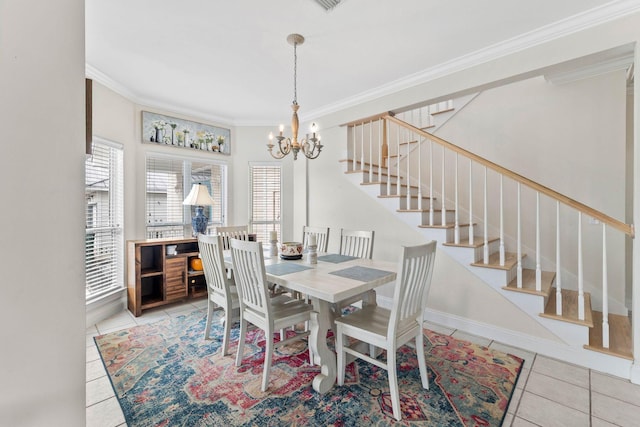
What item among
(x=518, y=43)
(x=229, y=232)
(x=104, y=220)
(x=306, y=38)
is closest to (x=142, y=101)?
(x=104, y=220)

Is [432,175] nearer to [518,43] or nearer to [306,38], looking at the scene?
[518,43]

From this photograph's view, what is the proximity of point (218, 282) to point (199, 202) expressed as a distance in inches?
62.4

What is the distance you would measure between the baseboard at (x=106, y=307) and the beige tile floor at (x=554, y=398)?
81cm

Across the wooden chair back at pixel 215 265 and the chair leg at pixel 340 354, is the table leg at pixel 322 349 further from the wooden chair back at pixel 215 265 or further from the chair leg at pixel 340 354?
the wooden chair back at pixel 215 265

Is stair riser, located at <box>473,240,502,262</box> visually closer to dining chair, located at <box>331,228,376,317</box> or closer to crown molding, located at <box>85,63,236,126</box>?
dining chair, located at <box>331,228,376,317</box>

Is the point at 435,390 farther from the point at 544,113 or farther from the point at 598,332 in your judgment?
the point at 544,113

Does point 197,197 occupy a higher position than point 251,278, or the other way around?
point 197,197

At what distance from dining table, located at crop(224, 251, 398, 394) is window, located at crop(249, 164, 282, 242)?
257 cm

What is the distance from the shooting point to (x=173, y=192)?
13.8ft

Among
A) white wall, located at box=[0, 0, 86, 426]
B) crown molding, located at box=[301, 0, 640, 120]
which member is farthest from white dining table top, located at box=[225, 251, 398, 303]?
crown molding, located at box=[301, 0, 640, 120]

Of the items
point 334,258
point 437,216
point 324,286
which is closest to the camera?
point 324,286

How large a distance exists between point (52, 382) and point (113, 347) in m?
2.45

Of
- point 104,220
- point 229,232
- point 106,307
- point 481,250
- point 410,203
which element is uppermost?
point 410,203

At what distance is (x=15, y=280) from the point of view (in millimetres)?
603
